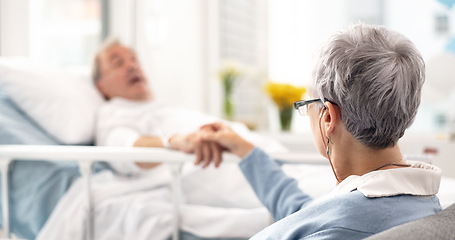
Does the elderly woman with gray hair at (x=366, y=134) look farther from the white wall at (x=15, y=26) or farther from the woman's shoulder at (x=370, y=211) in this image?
the white wall at (x=15, y=26)

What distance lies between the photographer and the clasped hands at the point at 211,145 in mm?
1362

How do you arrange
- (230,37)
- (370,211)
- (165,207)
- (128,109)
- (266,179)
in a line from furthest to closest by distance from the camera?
(230,37) → (128,109) → (165,207) → (266,179) → (370,211)

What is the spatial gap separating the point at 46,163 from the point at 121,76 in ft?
2.15

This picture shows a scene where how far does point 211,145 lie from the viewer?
1380mm

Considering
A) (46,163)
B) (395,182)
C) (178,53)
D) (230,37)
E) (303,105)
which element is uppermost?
(230,37)

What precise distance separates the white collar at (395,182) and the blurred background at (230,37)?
2.11 m

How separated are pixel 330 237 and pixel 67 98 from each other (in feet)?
4.54

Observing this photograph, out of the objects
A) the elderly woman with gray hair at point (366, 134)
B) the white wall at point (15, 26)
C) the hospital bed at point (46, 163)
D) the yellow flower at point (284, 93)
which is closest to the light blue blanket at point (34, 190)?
the hospital bed at point (46, 163)

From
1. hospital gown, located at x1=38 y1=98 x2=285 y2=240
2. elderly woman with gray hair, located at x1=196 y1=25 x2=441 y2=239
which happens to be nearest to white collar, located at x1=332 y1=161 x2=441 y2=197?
elderly woman with gray hair, located at x1=196 y1=25 x2=441 y2=239

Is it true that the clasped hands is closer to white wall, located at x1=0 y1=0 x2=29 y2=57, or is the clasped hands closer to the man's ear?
the man's ear

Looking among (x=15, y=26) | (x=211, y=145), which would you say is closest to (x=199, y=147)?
(x=211, y=145)

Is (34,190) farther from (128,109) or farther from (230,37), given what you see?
(230,37)

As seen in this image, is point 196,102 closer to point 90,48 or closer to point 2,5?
point 90,48

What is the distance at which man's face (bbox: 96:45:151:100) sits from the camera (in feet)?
7.17
